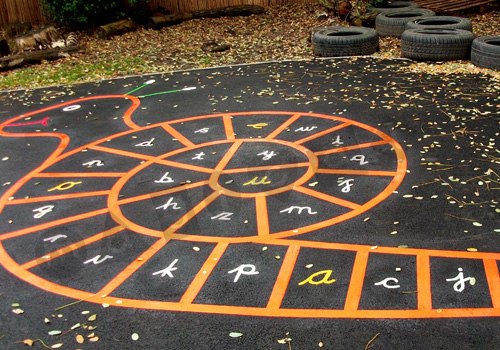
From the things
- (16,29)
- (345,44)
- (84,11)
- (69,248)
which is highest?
(84,11)

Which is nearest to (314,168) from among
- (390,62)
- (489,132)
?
(489,132)

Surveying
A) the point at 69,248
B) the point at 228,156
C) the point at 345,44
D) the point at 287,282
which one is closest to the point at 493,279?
the point at 287,282

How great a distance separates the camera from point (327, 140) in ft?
22.0

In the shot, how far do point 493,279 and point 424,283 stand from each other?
51 centimetres

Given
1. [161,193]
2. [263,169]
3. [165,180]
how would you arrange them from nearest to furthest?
[161,193] → [165,180] → [263,169]

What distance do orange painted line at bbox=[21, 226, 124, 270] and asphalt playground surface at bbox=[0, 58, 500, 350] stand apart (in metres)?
0.02

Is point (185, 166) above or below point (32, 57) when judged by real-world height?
below

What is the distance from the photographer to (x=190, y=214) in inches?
203

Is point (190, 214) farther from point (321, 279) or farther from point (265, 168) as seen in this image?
point (321, 279)

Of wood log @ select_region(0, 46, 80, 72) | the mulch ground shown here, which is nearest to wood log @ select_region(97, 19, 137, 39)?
the mulch ground

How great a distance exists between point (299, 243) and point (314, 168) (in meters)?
1.55

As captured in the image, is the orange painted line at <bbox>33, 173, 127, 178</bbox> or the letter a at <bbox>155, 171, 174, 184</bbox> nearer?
the letter a at <bbox>155, 171, 174, 184</bbox>

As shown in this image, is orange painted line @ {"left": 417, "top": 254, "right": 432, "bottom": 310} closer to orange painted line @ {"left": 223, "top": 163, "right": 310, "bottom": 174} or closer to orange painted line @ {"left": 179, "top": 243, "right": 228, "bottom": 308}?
orange painted line @ {"left": 179, "top": 243, "right": 228, "bottom": 308}

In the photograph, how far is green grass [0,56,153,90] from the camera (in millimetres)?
10453
